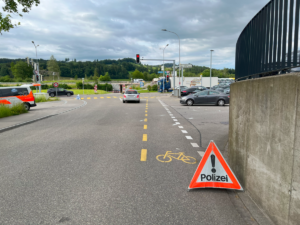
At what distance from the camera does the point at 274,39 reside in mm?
3771

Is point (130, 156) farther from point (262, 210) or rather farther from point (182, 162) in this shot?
point (262, 210)

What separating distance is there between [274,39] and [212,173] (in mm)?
2245

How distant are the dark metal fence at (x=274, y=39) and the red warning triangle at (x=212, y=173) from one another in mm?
1488

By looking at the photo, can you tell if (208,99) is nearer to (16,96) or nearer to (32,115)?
(32,115)

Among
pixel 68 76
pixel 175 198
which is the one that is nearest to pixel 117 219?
pixel 175 198

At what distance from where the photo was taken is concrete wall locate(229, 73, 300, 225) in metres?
2.64

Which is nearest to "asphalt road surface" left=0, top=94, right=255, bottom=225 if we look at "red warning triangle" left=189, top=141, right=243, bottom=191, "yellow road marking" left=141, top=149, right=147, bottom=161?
"yellow road marking" left=141, top=149, right=147, bottom=161

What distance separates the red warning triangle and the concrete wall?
1.08 ft

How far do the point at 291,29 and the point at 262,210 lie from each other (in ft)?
7.66

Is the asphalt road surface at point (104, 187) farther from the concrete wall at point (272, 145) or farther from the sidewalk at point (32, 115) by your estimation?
the sidewalk at point (32, 115)

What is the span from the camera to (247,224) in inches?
123

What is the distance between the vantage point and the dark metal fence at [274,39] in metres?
3.13

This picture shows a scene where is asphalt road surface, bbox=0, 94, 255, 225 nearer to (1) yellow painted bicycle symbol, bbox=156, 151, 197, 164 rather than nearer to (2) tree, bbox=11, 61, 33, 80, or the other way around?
(1) yellow painted bicycle symbol, bbox=156, 151, 197, 164

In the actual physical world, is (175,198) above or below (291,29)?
below
